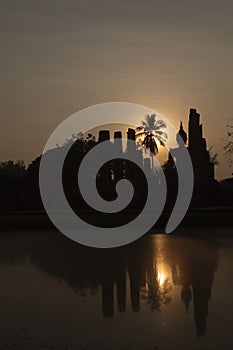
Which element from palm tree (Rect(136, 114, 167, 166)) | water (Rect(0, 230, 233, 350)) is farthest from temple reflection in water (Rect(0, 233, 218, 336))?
palm tree (Rect(136, 114, 167, 166))

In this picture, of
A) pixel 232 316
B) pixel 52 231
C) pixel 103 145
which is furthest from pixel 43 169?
pixel 232 316

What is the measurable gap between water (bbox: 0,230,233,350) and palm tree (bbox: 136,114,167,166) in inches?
1490

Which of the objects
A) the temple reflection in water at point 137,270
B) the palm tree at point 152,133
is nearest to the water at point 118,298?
the temple reflection in water at point 137,270

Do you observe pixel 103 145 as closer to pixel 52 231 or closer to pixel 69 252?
pixel 52 231

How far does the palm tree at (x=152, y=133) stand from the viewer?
197ft

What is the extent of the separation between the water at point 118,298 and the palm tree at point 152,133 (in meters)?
37.8

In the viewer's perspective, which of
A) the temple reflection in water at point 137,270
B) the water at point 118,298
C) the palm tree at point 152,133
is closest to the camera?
the water at point 118,298

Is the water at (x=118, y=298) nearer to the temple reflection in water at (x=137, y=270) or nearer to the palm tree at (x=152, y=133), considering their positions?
the temple reflection in water at (x=137, y=270)

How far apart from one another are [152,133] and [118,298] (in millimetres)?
48674

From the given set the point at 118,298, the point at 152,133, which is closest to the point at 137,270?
the point at 118,298

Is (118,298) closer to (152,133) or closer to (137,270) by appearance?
(137,270)

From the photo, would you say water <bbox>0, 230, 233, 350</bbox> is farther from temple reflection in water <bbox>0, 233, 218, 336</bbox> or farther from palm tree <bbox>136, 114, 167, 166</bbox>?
palm tree <bbox>136, 114, 167, 166</bbox>

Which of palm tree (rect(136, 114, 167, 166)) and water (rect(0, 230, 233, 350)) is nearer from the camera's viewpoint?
water (rect(0, 230, 233, 350))

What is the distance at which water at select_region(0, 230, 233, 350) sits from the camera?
8.89m
